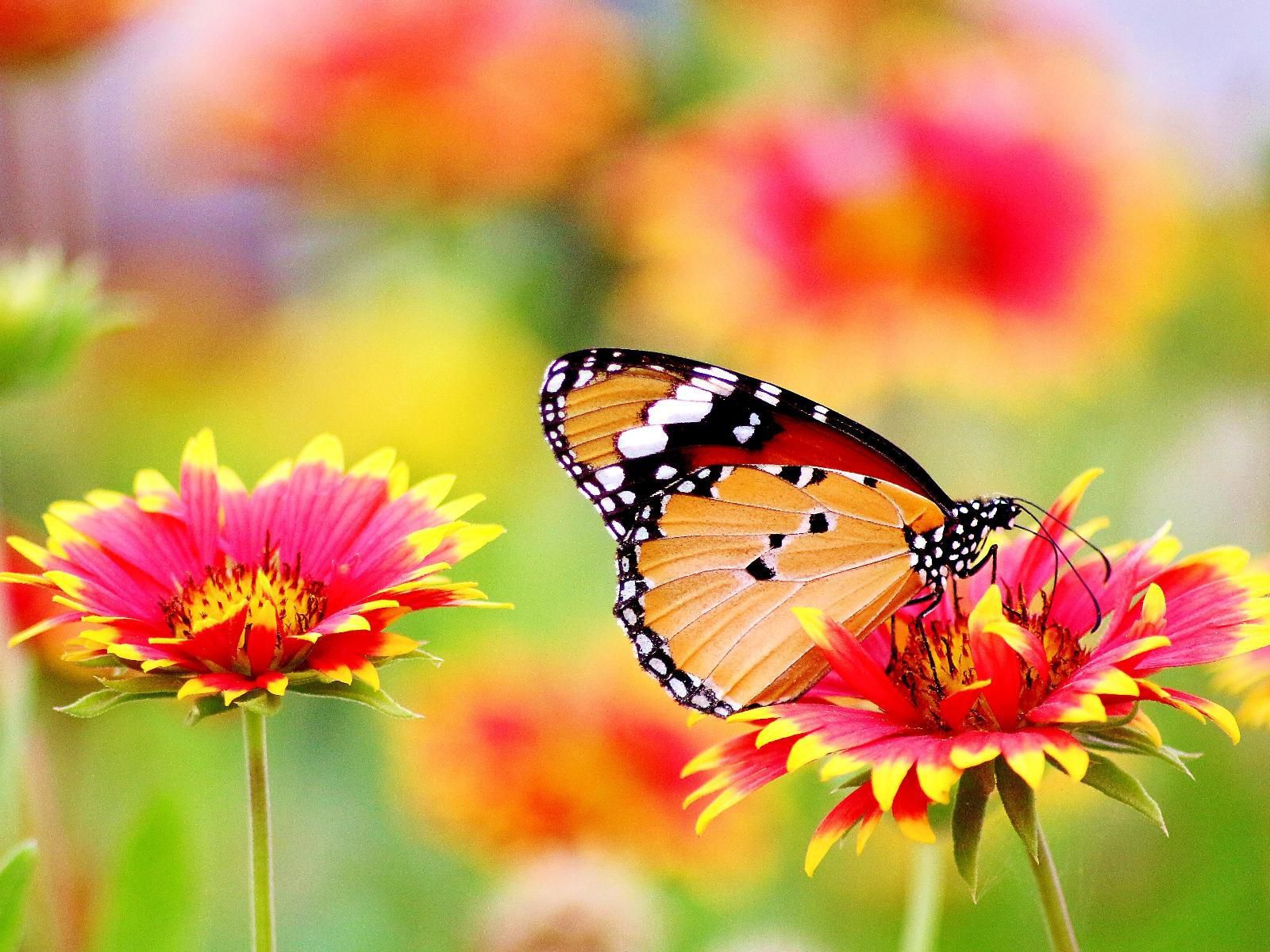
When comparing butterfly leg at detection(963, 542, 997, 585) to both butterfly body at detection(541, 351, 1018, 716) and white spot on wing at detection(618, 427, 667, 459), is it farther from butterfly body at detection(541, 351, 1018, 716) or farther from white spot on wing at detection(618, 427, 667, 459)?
white spot on wing at detection(618, 427, 667, 459)

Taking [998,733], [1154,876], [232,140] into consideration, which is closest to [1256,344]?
[1154,876]

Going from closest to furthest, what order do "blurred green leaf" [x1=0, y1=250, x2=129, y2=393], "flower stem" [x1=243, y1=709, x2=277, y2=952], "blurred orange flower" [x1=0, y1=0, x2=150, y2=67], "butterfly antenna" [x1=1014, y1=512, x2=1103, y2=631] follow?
"flower stem" [x1=243, y1=709, x2=277, y2=952], "butterfly antenna" [x1=1014, y1=512, x2=1103, y2=631], "blurred green leaf" [x1=0, y1=250, x2=129, y2=393], "blurred orange flower" [x1=0, y1=0, x2=150, y2=67]

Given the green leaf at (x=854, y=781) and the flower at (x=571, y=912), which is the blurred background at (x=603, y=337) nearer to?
the flower at (x=571, y=912)

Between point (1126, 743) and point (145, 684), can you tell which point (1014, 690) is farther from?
point (145, 684)

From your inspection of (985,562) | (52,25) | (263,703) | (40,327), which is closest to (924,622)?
(985,562)

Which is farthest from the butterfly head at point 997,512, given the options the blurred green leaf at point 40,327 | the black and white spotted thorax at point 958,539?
the blurred green leaf at point 40,327

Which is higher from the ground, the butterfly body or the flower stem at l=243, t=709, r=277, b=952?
the butterfly body

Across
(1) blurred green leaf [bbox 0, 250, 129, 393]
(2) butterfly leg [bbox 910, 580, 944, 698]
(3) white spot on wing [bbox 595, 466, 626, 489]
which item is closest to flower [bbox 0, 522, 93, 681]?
(1) blurred green leaf [bbox 0, 250, 129, 393]
